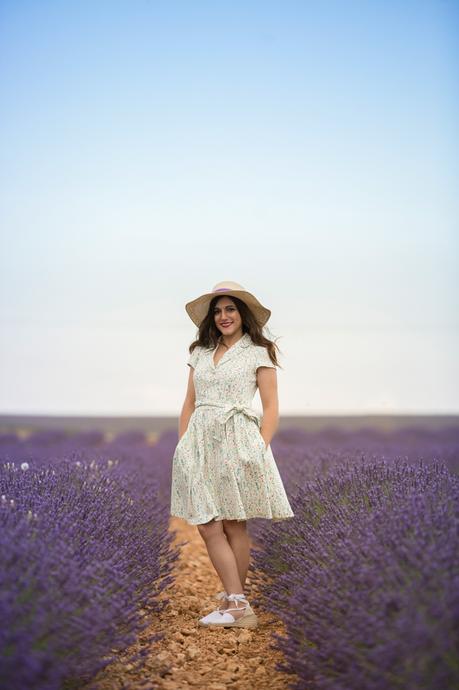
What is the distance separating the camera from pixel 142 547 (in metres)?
3.54

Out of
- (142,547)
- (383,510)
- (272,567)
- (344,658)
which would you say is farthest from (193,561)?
(344,658)

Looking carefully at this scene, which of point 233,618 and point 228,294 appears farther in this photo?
point 228,294

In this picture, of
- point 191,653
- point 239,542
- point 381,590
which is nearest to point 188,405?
point 239,542

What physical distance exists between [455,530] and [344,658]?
0.52 meters

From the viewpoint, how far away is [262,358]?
383cm

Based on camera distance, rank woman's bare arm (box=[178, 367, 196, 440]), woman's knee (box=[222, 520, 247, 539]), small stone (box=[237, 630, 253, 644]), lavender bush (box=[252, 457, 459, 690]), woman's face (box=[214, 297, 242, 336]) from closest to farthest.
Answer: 1. lavender bush (box=[252, 457, 459, 690])
2. small stone (box=[237, 630, 253, 644])
3. woman's knee (box=[222, 520, 247, 539])
4. woman's face (box=[214, 297, 242, 336])
5. woman's bare arm (box=[178, 367, 196, 440])

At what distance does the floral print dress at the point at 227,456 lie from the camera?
11.9ft

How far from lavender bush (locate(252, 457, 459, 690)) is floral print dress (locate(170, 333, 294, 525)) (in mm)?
369

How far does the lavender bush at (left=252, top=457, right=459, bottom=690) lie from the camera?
2.05m

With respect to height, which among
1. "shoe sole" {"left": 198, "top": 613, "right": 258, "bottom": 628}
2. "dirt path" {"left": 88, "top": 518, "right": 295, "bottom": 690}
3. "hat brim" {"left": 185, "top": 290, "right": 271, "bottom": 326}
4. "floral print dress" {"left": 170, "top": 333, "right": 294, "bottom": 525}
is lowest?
"dirt path" {"left": 88, "top": 518, "right": 295, "bottom": 690}

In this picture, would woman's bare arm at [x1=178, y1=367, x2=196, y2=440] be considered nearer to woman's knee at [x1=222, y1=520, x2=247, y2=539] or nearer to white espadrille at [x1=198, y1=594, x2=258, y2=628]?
woman's knee at [x1=222, y1=520, x2=247, y2=539]

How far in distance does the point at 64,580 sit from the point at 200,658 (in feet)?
3.61

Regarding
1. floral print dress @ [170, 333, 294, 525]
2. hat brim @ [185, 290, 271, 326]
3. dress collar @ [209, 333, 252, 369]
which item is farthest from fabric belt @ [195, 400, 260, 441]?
hat brim @ [185, 290, 271, 326]

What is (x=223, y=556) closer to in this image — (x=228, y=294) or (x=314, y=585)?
(x=314, y=585)
